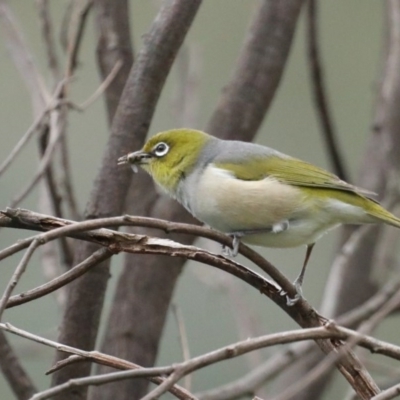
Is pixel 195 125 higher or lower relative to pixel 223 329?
higher

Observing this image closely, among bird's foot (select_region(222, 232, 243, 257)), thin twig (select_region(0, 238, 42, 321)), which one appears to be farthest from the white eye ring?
thin twig (select_region(0, 238, 42, 321))

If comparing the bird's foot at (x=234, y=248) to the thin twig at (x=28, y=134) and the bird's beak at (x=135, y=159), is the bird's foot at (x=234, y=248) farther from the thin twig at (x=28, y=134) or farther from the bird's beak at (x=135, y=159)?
the thin twig at (x=28, y=134)

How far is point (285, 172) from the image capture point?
2918 millimetres

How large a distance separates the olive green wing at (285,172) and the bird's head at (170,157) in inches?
5.5

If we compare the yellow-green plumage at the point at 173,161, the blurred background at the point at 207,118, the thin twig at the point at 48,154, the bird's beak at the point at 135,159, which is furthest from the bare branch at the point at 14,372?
the blurred background at the point at 207,118

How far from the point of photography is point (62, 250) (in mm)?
3176

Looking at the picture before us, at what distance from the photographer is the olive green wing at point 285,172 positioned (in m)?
2.86

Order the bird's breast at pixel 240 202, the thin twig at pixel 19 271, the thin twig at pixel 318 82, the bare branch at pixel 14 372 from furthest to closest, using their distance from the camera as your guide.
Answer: the thin twig at pixel 318 82 → the bird's breast at pixel 240 202 → the bare branch at pixel 14 372 → the thin twig at pixel 19 271

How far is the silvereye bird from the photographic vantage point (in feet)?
8.90

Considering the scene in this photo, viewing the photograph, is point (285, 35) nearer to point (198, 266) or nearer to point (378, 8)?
point (198, 266)

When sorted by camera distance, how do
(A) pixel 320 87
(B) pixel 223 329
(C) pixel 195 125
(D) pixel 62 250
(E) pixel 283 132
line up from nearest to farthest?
(D) pixel 62 250, (A) pixel 320 87, (C) pixel 195 125, (B) pixel 223 329, (E) pixel 283 132

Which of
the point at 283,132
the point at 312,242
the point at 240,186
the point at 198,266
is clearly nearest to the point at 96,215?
the point at 240,186

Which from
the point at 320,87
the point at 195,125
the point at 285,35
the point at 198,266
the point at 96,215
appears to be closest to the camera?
the point at 96,215

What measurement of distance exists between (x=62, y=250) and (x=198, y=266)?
6.41ft
